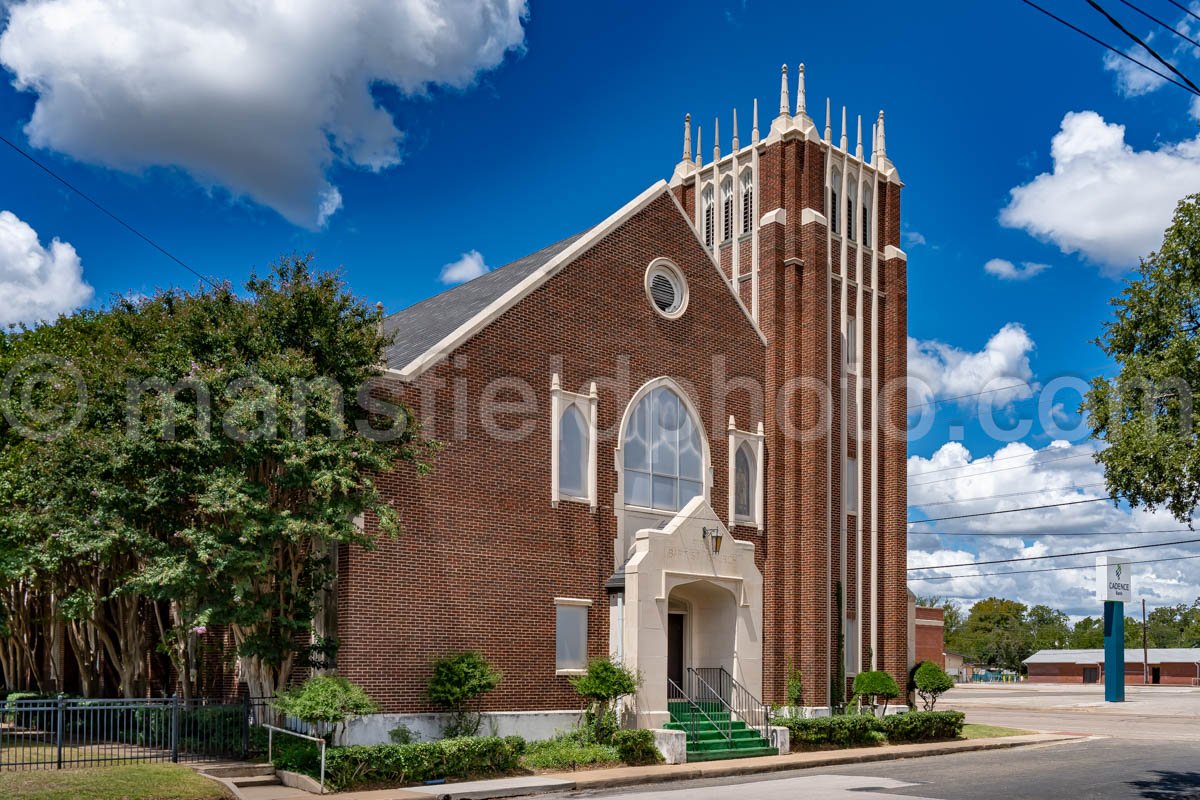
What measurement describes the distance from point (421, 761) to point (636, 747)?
4998mm

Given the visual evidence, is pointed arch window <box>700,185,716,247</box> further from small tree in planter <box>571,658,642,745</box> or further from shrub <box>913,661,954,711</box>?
small tree in planter <box>571,658,642,745</box>

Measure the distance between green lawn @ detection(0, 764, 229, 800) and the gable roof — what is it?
8090 mm

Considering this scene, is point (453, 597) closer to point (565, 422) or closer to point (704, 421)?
point (565, 422)

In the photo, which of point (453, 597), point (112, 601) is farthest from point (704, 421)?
point (112, 601)

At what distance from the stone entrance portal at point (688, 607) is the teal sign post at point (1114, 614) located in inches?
1525

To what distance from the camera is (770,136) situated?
3184 cm

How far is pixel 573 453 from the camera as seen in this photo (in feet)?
84.5

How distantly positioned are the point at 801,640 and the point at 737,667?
2798mm

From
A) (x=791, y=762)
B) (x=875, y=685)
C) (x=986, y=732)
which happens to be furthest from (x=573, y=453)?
(x=986, y=732)

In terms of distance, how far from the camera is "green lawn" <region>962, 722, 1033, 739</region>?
32.0m

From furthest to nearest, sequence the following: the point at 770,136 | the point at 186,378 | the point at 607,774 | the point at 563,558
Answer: the point at 770,136 < the point at 563,558 < the point at 607,774 < the point at 186,378

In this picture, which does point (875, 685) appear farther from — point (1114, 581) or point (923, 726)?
point (1114, 581)

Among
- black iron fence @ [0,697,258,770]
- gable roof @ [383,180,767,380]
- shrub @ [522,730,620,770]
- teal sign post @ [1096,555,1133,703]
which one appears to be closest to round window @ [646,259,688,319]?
gable roof @ [383,180,767,380]

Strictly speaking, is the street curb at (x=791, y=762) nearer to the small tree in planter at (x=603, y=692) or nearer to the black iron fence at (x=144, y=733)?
the small tree in planter at (x=603, y=692)
